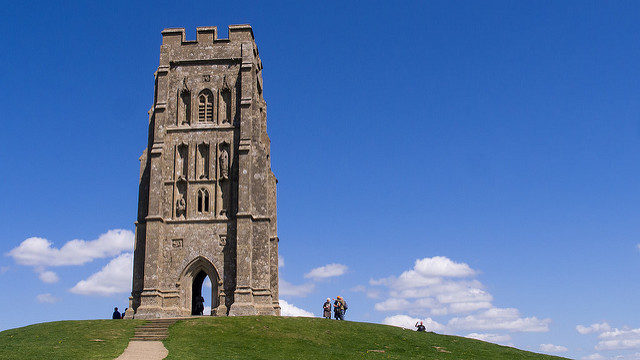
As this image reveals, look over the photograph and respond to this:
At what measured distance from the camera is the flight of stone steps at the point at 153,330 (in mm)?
32125

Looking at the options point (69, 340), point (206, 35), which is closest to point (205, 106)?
point (206, 35)

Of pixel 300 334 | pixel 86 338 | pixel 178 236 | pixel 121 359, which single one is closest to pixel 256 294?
pixel 178 236

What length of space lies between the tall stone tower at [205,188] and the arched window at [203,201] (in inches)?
2.7

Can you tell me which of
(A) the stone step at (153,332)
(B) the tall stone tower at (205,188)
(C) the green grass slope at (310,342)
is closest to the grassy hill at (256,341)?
(C) the green grass slope at (310,342)

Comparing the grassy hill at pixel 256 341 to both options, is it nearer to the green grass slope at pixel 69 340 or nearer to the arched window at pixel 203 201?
the green grass slope at pixel 69 340

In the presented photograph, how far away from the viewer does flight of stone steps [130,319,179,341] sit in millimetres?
32125

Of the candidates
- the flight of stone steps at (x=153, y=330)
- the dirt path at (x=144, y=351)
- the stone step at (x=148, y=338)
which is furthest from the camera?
the flight of stone steps at (x=153, y=330)

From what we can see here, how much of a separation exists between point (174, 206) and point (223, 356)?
18735 mm

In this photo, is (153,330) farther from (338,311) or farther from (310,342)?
(338,311)

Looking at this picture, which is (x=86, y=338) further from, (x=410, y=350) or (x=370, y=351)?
(x=410, y=350)

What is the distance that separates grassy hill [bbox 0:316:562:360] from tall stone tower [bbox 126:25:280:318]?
616cm

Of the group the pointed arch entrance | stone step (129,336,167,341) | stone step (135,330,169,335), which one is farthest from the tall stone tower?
stone step (129,336,167,341)

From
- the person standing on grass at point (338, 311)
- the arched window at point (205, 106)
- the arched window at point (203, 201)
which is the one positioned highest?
the arched window at point (205, 106)

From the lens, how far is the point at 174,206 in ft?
145
